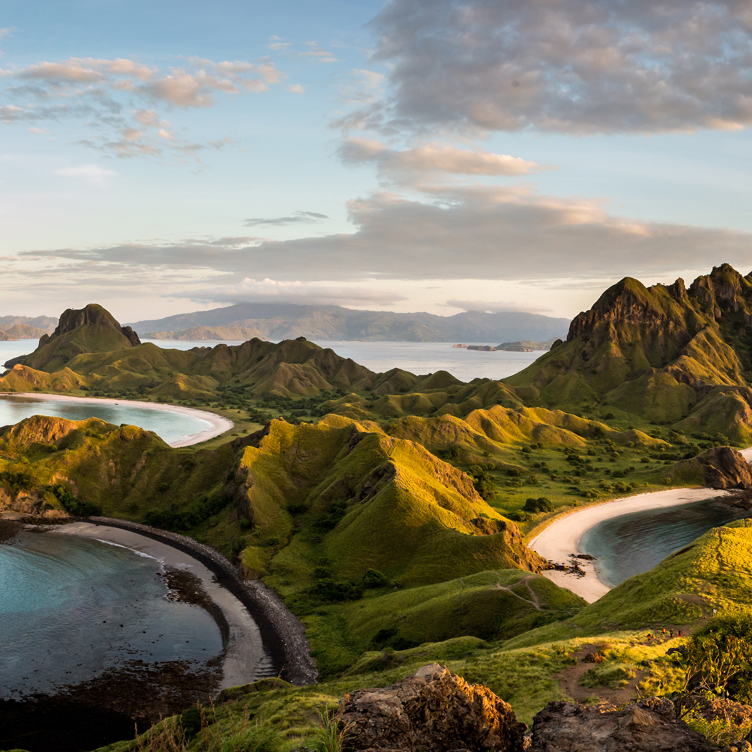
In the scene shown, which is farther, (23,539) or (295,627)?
(23,539)

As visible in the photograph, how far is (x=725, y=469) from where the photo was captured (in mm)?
192500

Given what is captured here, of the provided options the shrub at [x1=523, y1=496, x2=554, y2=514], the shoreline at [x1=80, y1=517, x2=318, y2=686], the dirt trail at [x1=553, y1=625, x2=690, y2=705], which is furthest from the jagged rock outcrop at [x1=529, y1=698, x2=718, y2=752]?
the shrub at [x1=523, y1=496, x2=554, y2=514]

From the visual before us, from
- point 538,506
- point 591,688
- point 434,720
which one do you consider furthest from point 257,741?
point 538,506

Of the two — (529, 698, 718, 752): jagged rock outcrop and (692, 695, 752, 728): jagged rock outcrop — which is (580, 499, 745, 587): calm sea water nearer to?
(692, 695, 752, 728): jagged rock outcrop

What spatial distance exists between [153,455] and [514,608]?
110m

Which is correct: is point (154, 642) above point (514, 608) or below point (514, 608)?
below

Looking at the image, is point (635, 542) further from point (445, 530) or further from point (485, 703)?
point (485, 703)

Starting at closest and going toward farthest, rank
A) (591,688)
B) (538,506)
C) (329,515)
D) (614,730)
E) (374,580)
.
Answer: (614,730) → (591,688) → (374,580) → (329,515) → (538,506)

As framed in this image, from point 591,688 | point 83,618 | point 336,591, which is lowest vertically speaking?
point 83,618

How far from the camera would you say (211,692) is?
6875 centimetres

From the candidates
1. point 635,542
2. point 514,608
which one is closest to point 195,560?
point 514,608

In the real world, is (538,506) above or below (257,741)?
below

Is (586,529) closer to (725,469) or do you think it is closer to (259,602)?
(725,469)

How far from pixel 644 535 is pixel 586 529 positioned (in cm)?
1507
